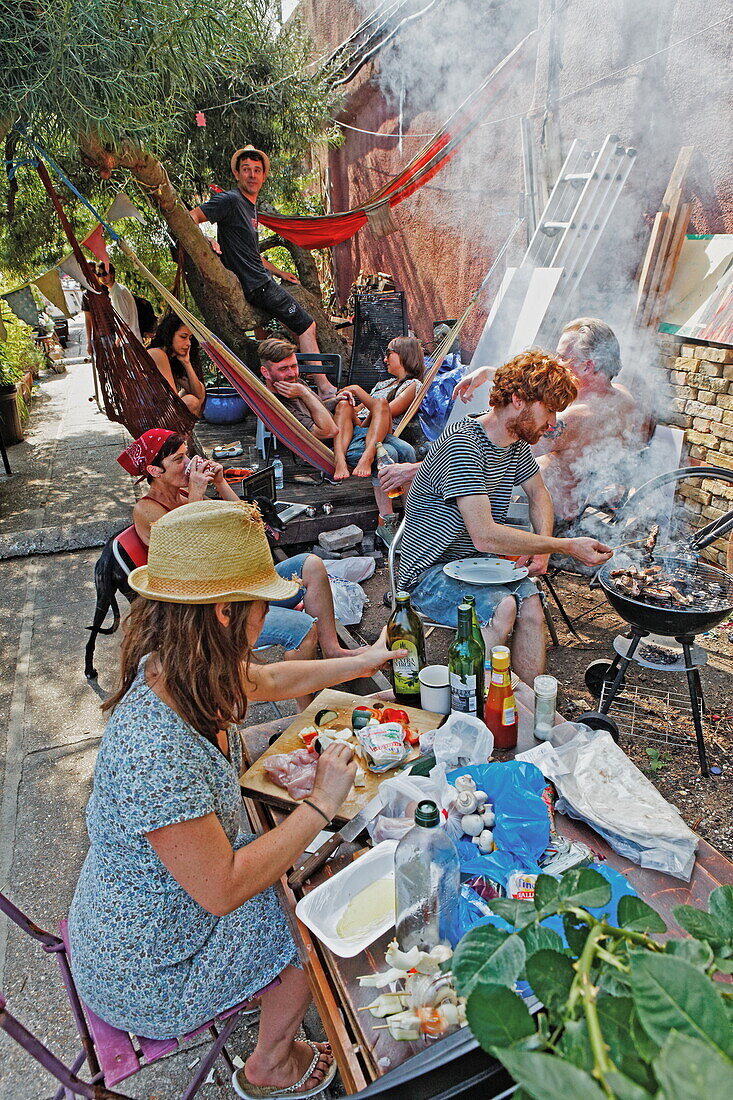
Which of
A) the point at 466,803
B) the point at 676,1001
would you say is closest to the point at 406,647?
the point at 466,803

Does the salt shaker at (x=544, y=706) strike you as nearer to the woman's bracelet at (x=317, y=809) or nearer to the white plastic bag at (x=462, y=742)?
the white plastic bag at (x=462, y=742)

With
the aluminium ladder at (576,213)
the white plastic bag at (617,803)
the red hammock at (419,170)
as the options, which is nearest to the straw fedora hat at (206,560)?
the white plastic bag at (617,803)

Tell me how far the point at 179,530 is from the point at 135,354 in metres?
4.38

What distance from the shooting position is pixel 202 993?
1410 mm

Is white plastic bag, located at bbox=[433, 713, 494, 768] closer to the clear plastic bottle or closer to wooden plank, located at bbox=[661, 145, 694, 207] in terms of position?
→ the clear plastic bottle

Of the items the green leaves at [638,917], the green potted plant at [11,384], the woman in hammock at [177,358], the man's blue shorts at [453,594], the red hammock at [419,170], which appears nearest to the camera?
the green leaves at [638,917]

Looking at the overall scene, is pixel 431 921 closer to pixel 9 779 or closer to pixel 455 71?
pixel 9 779

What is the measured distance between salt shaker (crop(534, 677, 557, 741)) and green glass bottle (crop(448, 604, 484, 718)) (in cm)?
16

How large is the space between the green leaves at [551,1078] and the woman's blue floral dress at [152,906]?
34.7 inches

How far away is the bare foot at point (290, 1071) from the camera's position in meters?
1.67

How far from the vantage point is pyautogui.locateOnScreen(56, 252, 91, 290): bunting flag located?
5.31 m

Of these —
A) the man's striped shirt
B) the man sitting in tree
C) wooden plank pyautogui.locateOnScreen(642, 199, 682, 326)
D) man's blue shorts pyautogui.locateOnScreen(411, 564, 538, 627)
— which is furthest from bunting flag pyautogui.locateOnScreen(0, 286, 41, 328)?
wooden plank pyautogui.locateOnScreen(642, 199, 682, 326)

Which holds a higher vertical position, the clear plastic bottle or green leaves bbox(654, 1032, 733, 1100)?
green leaves bbox(654, 1032, 733, 1100)

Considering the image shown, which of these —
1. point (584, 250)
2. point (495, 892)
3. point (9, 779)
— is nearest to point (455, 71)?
point (584, 250)
